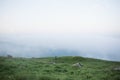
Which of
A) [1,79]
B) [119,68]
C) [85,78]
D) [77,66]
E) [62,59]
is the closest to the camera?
[1,79]

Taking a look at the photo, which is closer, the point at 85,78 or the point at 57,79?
the point at 57,79

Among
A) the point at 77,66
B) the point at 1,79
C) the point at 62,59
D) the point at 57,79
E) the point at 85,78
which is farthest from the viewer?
the point at 62,59

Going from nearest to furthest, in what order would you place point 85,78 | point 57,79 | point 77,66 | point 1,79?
point 1,79 → point 57,79 → point 85,78 → point 77,66

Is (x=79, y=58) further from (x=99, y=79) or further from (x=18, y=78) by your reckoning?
(x=18, y=78)

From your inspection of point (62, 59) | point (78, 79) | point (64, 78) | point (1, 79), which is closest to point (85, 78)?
point (78, 79)

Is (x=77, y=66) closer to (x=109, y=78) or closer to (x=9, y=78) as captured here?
(x=109, y=78)

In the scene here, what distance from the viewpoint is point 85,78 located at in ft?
88.3

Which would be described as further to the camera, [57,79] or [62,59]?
[62,59]

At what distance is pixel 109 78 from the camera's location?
1027 inches

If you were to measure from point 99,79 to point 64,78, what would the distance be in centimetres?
509

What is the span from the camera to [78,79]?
2583cm

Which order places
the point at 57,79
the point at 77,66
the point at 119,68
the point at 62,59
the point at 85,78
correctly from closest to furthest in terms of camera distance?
the point at 57,79
the point at 85,78
the point at 119,68
the point at 77,66
the point at 62,59

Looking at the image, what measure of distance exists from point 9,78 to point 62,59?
122 ft

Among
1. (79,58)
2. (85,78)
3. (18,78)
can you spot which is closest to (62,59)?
(79,58)
